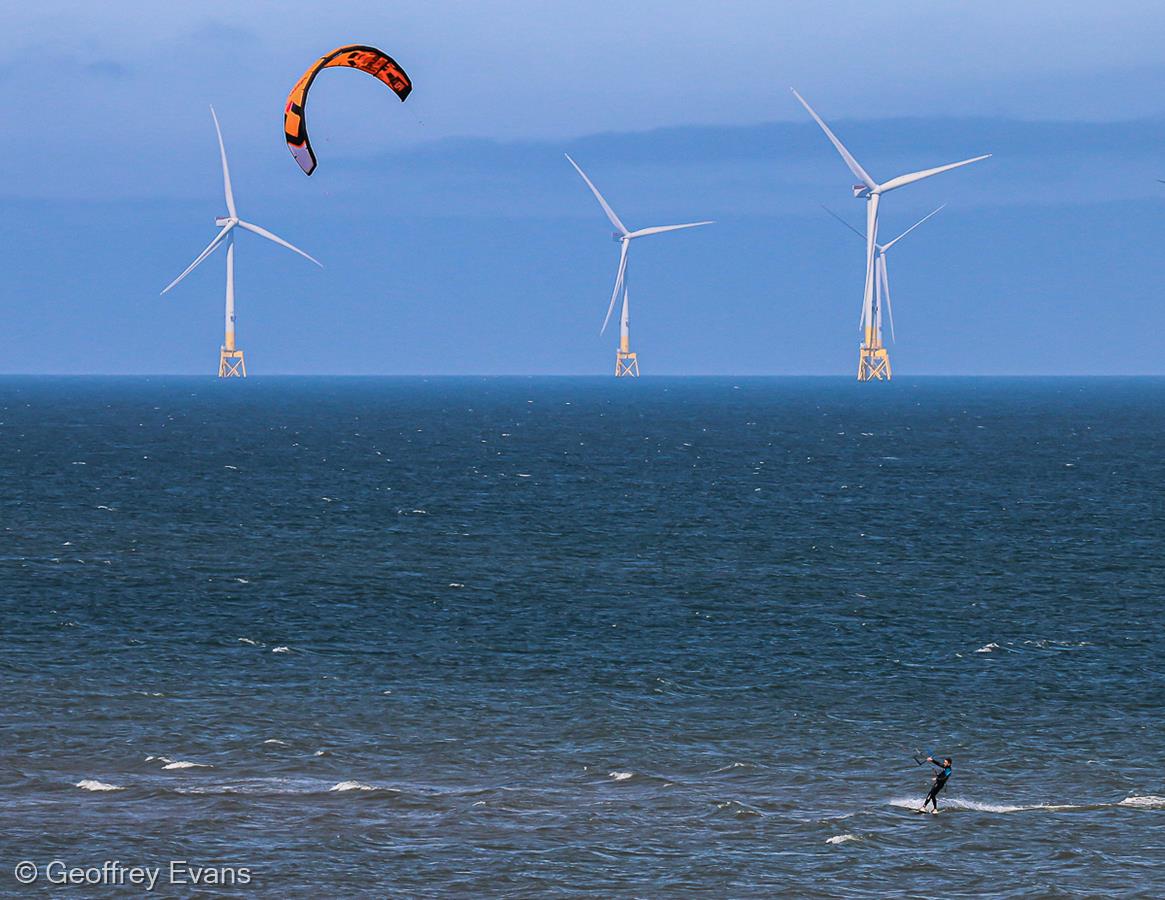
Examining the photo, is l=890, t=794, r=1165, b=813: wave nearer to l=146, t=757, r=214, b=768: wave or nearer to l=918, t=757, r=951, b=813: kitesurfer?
l=918, t=757, r=951, b=813: kitesurfer

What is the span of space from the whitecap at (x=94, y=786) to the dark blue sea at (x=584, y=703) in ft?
0.43

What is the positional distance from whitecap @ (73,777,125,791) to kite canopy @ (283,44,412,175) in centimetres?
2498

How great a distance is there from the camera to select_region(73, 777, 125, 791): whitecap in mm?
45000

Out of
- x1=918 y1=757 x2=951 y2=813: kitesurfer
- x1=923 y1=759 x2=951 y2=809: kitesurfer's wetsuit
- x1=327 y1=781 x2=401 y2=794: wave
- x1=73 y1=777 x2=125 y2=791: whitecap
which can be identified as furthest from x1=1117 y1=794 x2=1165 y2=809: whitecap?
x1=73 y1=777 x2=125 y2=791: whitecap

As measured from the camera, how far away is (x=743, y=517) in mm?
120812

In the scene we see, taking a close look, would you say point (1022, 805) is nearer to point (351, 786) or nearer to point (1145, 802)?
point (1145, 802)

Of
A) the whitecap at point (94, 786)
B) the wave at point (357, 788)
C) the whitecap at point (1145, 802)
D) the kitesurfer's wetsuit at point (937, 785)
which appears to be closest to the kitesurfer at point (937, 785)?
the kitesurfer's wetsuit at point (937, 785)

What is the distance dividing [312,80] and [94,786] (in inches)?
1216

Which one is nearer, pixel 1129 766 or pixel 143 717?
pixel 1129 766

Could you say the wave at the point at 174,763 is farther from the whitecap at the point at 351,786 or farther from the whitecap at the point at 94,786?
the whitecap at the point at 351,786

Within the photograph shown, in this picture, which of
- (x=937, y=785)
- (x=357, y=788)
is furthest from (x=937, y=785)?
(x=357, y=788)

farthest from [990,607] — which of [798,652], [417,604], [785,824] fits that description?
[785,824]

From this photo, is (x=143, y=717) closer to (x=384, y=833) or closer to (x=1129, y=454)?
(x=384, y=833)

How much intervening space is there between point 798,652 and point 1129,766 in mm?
19442
